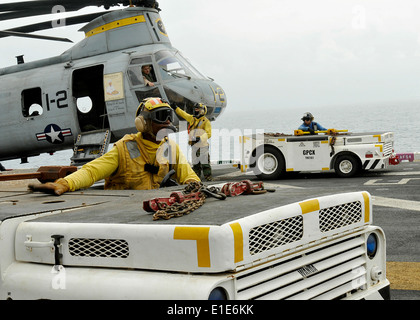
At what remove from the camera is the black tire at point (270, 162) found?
15.0 metres

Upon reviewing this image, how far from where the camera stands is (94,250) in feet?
8.22

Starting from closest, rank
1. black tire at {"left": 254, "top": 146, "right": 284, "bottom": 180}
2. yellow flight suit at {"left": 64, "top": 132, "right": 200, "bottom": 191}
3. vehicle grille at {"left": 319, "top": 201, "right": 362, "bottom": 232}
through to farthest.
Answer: vehicle grille at {"left": 319, "top": 201, "right": 362, "bottom": 232} → yellow flight suit at {"left": 64, "top": 132, "right": 200, "bottom": 191} → black tire at {"left": 254, "top": 146, "right": 284, "bottom": 180}

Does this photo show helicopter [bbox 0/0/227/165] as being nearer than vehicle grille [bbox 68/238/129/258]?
No

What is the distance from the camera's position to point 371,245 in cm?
324

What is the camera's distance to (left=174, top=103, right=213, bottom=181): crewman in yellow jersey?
570 inches

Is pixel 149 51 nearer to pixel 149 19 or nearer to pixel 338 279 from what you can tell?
pixel 149 19

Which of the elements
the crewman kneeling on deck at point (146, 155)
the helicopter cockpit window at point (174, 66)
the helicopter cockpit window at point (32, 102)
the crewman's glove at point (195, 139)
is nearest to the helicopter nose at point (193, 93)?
the helicopter cockpit window at point (174, 66)

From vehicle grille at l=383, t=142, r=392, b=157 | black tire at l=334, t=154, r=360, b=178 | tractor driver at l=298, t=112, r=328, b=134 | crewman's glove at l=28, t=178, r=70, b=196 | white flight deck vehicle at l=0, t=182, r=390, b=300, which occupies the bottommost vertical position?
black tire at l=334, t=154, r=360, b=178

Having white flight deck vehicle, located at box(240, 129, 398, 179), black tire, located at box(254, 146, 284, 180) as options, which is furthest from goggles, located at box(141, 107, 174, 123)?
black tire, located at box(254, 146, 284, 180)

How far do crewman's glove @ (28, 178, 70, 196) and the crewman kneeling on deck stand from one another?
0.54 m

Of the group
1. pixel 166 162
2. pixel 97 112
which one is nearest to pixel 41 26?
pixel 97 112

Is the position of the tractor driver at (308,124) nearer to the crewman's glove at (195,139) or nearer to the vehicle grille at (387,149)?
the vehicle grille at (387,149)

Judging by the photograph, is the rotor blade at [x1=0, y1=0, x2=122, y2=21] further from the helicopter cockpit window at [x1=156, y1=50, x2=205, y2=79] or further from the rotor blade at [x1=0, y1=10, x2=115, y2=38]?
the helicopter cockpit window at [x1=156, y1=50, x2=205, y2=79]

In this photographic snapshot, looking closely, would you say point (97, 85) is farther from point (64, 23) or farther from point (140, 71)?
point (140, 71)
